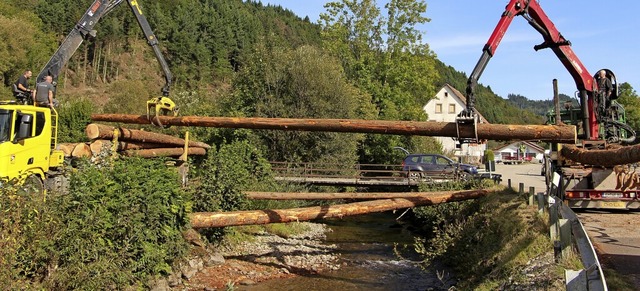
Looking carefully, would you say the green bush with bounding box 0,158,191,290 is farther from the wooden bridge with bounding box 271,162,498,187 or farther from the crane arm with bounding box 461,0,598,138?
the wooden bridge with bounding box 271,162,498,187

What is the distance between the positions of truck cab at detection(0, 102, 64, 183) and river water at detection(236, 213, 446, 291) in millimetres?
5230

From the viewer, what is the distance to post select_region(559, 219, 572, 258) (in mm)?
5781

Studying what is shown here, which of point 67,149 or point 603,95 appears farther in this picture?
point 603,95

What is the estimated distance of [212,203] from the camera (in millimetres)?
11969

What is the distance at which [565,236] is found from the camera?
5859 millimetres

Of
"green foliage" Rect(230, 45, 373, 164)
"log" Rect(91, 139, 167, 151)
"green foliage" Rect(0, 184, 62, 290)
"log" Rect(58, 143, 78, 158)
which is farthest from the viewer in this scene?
"green foliage" Rect(230, 45, 373, 164)

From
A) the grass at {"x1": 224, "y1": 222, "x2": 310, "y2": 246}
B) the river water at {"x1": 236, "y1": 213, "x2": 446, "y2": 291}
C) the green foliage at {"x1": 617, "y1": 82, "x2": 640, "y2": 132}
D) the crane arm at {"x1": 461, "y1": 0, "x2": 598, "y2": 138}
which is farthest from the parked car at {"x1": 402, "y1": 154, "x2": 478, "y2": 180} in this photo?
the green foliage at {"x1": 617, "y1": 82, "x2": 640, "y2": 132}

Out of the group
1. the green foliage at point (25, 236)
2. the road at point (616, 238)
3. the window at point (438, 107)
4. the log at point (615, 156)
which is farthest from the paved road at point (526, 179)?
the window at point (438, 107)

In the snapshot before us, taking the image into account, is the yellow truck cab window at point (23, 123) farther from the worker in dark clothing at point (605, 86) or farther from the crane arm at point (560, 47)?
the worker in dark clothing at point (605, 86)

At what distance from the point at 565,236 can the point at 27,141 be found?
10337 millimetres

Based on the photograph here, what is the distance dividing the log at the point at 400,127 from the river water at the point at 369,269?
143 inches

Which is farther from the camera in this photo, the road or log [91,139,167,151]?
log [91,139,167,151]

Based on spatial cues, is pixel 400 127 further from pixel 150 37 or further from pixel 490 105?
pixel 490 105

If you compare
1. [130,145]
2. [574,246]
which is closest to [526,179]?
[130,145]
